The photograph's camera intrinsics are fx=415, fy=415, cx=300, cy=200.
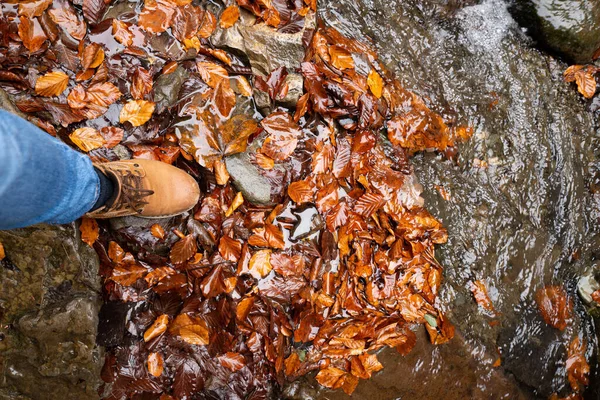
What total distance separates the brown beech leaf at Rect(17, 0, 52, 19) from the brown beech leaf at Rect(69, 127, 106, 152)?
1.78 feet

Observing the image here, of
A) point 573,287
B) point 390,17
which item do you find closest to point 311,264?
point 390,17

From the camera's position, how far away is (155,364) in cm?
211

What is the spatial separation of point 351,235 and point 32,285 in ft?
5.25

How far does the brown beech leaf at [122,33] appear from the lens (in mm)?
2002

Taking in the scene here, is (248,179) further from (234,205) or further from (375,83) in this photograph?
(375,83)

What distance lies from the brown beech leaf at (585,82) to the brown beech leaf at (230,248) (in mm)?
2682

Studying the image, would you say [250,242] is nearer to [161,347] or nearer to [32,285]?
[161,347]

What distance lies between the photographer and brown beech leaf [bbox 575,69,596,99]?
2980mm

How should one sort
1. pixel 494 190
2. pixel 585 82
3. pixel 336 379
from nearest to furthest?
pixel 336 379, pixel 494 190, pixel 585 82

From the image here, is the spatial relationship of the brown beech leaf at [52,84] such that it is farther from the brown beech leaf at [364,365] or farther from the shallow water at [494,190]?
the brown beech leaf at [364,365]

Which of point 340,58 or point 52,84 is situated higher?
point 340,58

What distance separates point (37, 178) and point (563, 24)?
127 inches

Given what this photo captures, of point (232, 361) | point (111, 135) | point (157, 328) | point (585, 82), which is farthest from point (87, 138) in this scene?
point (585, 82)

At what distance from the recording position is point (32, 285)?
1.97 meters
